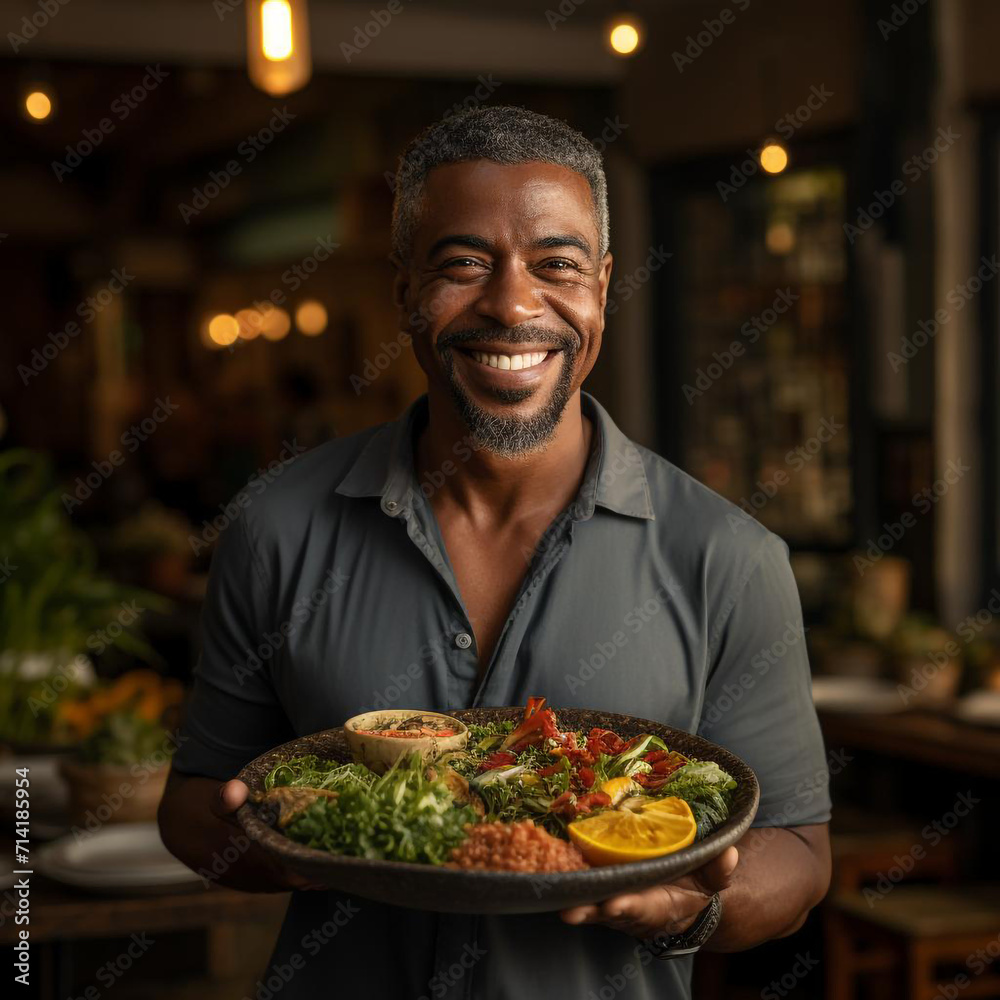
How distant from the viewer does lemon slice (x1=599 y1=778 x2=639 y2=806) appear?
127cm

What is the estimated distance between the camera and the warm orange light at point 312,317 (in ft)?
33.3

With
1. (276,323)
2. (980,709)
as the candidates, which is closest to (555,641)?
(980,709)

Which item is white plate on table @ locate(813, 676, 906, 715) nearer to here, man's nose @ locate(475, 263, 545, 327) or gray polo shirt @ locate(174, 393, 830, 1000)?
gray polo shirt @ locate(174, 393, 830, 1000)

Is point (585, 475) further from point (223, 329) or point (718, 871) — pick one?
point (223, 329)

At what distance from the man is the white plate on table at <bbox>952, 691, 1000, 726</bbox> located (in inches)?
76.7

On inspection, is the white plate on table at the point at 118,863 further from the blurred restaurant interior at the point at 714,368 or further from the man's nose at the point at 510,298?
the man's nose at the point at 510,298

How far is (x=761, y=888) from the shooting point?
1.44 meters

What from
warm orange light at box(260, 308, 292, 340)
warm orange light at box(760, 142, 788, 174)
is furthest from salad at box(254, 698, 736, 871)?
warm orange light at box(260, 308, 292, 340)

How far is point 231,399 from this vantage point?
37.2 feet

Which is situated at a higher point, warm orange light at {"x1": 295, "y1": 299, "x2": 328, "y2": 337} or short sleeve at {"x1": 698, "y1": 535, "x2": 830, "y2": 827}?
warm orange light at {"x1": 295, "y1": 299, "x2": 328, "y2": 337}

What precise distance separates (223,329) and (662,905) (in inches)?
393

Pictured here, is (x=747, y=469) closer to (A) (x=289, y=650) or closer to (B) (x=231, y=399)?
(A) (x=289, y=650)

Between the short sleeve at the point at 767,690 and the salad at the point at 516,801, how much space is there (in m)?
0.15

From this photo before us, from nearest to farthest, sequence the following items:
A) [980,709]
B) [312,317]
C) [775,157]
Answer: [980,709] < [775,157] < [312,317]
